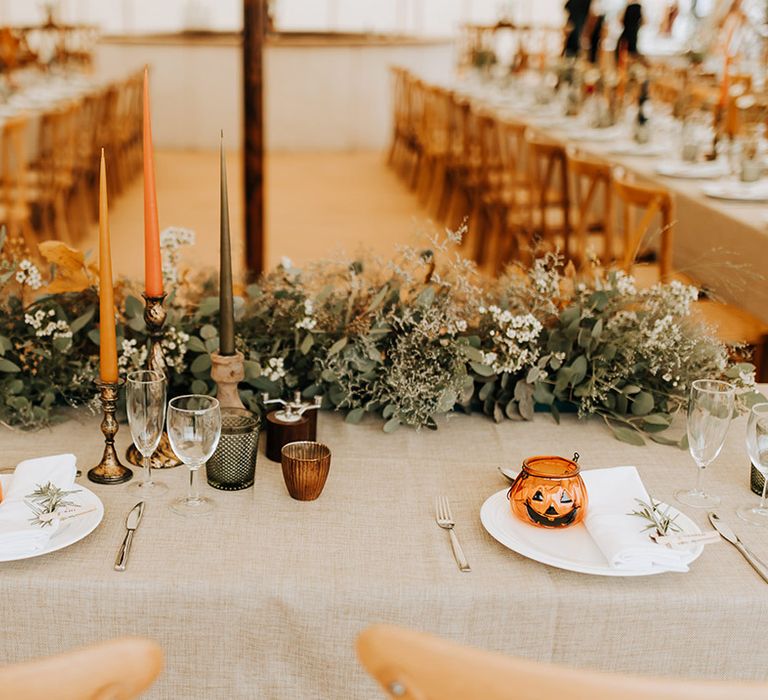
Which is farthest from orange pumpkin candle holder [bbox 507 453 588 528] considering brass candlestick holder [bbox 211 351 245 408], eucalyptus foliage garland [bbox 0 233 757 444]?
brass candlestick holder [bbox 211 351 245 408]

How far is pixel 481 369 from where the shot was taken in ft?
5.65

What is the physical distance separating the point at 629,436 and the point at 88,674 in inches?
43.0

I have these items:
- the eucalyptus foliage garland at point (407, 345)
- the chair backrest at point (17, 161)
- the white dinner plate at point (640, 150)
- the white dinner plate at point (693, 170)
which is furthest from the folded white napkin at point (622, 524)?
the chair backrest at point (17, 161)

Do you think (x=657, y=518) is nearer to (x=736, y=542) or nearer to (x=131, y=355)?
(x=736, y=542)

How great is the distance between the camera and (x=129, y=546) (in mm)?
1299

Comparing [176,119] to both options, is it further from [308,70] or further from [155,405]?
[155,405]

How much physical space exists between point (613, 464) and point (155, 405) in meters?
0.71

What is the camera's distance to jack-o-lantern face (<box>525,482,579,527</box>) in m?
1.34

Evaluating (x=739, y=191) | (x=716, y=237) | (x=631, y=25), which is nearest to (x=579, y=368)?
(x=716, y=237)

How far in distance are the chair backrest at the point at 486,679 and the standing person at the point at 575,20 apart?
683 cm

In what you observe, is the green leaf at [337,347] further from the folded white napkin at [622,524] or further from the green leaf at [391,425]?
the folded white napkin at [622,524]

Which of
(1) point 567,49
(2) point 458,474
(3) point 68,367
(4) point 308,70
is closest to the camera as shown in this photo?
(2) point 458,474

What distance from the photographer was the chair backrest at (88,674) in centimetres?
81

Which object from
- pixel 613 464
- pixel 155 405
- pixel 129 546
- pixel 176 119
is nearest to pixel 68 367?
pixel 155 405
